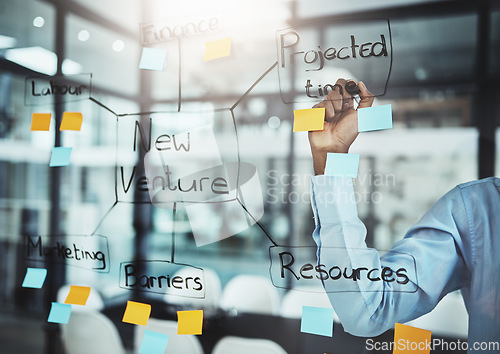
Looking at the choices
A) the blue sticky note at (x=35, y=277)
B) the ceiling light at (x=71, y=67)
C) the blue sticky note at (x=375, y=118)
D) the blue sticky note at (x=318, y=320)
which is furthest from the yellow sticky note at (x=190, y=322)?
the ceiling light at (x=71, y=67)

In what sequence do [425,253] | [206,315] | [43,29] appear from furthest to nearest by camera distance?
[206,315], [43,29], [425,253]

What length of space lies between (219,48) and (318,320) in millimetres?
928

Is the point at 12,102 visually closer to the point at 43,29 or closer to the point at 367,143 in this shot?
the point at 43,29

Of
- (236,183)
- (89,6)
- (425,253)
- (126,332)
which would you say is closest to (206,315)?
(126,332)

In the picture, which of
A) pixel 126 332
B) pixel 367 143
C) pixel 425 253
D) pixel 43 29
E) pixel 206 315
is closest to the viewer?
pixel 425 253

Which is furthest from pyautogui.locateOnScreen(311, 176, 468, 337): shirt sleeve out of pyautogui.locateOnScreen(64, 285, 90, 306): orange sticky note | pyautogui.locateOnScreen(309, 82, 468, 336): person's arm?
pyautogui.locateOnScreen(64, 285, 90, 306): orange sticky note

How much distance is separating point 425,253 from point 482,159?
2.09 feet

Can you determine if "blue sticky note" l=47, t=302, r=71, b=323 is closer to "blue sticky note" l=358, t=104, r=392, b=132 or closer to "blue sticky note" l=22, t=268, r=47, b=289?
"blue sticky note" l=22, t=268, r=47, b=289

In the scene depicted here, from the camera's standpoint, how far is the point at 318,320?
1.13 m

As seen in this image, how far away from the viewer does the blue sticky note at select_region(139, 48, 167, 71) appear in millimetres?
1366

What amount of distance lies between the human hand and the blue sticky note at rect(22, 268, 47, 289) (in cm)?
109

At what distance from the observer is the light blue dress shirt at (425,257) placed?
104cm

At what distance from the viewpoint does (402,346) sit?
1095mm

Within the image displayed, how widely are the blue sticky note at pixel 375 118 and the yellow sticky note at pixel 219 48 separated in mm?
517
